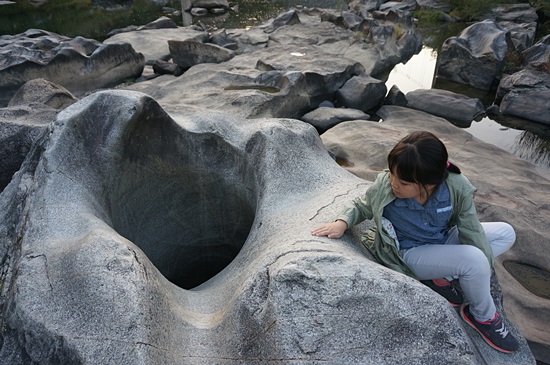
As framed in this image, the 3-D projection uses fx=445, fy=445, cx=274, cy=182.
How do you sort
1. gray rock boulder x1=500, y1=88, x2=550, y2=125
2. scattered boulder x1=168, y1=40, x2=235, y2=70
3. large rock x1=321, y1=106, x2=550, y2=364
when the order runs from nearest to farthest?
large rock x1=321, y1=106, x2=550, y2=364 < gray rock boulder x1=500, y1=88, x2=550, y2=125 < scattered boulder x1=168, y1=40, x2=235, y2=70

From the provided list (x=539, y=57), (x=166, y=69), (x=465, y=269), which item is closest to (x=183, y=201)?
(x=465, y=269)

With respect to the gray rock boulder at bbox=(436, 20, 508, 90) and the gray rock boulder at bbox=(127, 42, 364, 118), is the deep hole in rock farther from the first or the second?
the gray rock boulder at bbox=(436, 20, 508, 90)

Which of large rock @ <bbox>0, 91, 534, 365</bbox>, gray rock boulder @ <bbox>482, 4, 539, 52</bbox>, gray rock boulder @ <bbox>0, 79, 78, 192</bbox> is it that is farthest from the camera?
gray rock boulder @ <bbox>482, 4, 539, 52</bbox>

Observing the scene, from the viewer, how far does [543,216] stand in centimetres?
464

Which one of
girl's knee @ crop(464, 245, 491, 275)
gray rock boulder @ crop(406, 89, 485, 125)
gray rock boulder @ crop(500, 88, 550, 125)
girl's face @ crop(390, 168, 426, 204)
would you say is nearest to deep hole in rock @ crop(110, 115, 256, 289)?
girl's face @ crop(390, 168, 426, 204)

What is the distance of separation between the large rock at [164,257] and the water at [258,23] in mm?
5231

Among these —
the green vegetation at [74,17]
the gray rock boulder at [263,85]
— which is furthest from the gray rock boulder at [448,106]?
the green vegetation at [74,17]

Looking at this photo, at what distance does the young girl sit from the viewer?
1.99m

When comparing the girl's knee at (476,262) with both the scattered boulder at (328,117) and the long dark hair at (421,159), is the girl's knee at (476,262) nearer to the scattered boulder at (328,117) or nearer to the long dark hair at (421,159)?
the long dark hair at (421,159)

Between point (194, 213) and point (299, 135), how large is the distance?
108 cm

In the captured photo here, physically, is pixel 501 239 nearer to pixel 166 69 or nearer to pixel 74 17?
pixel 166 69

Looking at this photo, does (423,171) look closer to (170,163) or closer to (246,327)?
(246,327)

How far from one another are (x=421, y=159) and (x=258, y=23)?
17.5m

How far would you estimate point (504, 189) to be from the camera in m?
5.19
